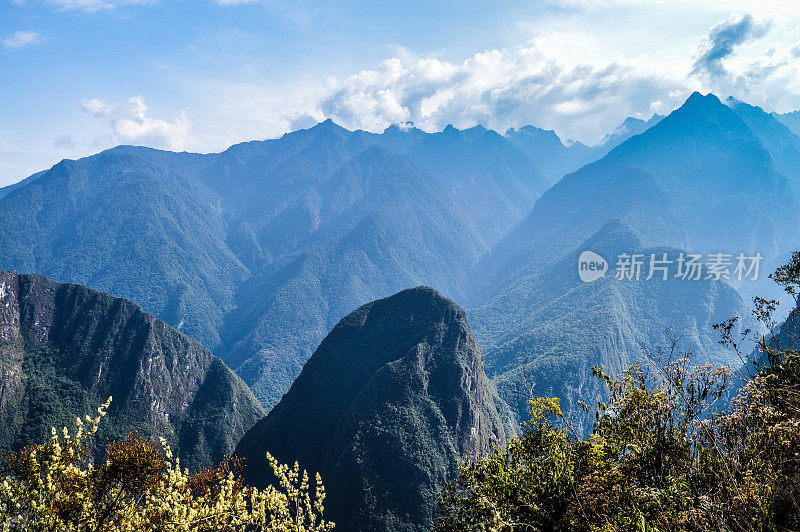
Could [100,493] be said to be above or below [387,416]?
above

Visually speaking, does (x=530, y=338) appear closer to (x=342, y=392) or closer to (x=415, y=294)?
(x=415, y=294)

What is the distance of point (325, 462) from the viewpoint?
78875mm

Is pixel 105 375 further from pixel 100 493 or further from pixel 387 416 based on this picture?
pixel 100 493

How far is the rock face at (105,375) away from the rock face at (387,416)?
5380cm

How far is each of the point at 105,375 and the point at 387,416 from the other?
110m

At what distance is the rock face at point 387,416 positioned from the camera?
69.4 m

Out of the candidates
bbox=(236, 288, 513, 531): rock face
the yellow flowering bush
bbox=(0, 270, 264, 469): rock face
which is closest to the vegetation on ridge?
the yellow flowering bush

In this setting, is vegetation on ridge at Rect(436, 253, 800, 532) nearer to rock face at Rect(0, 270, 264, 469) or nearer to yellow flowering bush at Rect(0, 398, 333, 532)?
yellow flowering bush at Rect(0, 398, 333, 532)

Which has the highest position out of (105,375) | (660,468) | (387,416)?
(105,375)

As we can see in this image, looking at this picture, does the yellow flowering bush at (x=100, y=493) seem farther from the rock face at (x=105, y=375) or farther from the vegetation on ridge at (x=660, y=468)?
the rock face at (x=105, y=375)

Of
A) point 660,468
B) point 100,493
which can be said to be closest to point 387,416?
point 100,493

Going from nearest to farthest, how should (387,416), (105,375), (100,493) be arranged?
(100,493), (387,416), (105,375)

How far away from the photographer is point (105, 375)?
136375mm

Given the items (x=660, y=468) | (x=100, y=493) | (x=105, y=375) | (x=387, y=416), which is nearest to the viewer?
(x=660, y=468)
